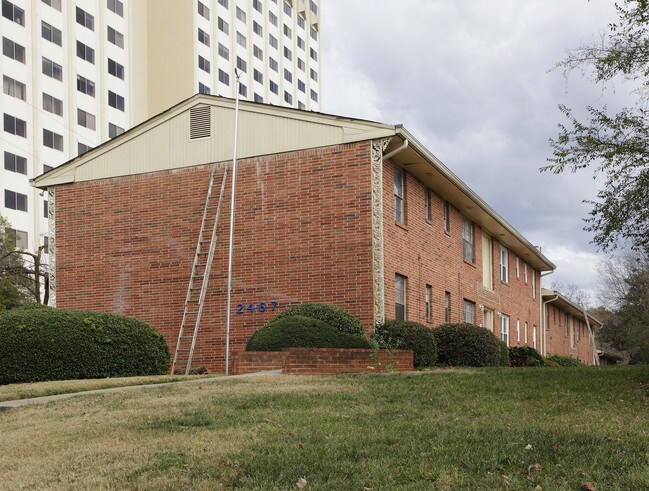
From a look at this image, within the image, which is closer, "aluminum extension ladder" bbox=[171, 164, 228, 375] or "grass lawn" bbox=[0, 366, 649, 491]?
"grass lawn" bbox=[0, 366, 649, 491]

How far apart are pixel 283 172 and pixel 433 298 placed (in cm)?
642

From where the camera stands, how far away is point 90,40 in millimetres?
58562

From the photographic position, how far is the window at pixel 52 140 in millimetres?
53719

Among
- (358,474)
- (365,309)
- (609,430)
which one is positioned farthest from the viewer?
(365,309)

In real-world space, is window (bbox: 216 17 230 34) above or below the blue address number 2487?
above

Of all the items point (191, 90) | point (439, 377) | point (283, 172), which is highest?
point (191, 90)

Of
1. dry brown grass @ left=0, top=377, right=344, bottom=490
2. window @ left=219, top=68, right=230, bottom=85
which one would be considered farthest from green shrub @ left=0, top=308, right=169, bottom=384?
window @ left=219, top=68, right=230, bottom=85

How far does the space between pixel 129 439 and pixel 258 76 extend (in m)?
73.0

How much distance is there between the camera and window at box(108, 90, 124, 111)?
60.5 metres

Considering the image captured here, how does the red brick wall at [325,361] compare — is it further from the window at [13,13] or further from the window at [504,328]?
the window at [13,13]

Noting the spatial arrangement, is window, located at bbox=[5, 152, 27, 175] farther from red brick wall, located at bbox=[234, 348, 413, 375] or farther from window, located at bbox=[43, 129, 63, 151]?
red brick wall, located at bbox=[234, 348, 413, 375]

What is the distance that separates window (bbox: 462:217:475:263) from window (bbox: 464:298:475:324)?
1491 mm

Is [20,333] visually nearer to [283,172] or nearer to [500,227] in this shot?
[283,172]

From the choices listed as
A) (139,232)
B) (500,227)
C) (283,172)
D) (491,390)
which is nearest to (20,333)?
(139,232)
